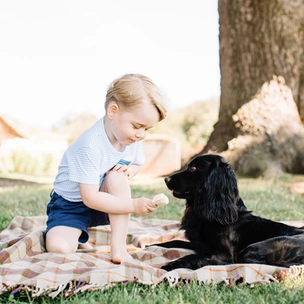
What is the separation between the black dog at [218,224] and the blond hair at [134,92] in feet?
1.69

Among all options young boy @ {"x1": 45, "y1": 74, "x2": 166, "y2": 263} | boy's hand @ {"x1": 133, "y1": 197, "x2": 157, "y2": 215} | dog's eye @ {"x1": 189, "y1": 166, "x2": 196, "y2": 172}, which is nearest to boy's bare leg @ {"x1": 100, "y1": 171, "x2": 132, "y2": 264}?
young boy @ {"x1": 45, "y1": 74, "x2": 166, "y2": 263}

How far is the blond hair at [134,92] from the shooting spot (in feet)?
9.75

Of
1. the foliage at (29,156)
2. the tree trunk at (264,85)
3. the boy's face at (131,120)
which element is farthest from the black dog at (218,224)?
the foliage at (29,156)

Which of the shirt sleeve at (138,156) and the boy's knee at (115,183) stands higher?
the shirt sleeve at (138,156)

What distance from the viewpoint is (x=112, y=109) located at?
10.1ft

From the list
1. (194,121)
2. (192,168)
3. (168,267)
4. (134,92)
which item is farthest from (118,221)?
(194,121)

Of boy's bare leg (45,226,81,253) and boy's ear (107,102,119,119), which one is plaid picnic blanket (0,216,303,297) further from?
boy's ear (107,102,119,119)

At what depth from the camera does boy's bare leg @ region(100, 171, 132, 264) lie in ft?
9.96

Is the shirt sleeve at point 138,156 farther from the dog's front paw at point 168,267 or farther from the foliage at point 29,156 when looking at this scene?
the foliage at point 29,156

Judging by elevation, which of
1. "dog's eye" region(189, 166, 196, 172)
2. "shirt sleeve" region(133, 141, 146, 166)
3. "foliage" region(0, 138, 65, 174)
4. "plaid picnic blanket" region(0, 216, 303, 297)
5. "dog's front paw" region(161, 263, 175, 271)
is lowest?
"foliage" region(0, 138, 65, 174)

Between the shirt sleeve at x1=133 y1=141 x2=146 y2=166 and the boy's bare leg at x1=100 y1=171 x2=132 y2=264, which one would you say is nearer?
the boy's bare leg at x1=100 y1=171 x2=132 y2=264

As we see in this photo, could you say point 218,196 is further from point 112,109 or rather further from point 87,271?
point 87,271

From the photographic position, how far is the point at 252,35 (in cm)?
817

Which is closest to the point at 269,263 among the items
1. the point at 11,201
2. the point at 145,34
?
the point at 11,201
